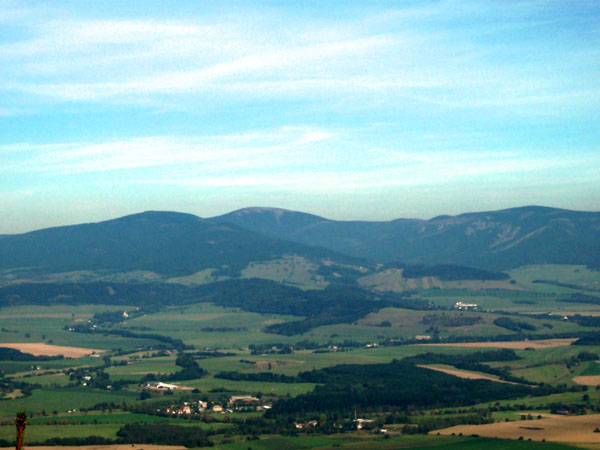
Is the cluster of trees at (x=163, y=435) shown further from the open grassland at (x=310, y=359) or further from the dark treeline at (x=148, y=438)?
the open grassland at (x=310, y=359)

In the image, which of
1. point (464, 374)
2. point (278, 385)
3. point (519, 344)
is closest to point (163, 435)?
point (278, 385)

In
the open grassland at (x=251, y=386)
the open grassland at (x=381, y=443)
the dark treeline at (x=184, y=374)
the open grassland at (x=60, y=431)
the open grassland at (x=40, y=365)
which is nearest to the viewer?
the open grassland at (x=381, y=443)

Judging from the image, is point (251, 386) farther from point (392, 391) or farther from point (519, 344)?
point (519, 344)

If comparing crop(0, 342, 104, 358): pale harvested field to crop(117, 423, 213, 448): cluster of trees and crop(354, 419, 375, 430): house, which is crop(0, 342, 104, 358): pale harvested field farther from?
crop(354, 419, 375, 430): house

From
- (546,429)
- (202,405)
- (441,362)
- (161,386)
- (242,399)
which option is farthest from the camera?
(441,362)

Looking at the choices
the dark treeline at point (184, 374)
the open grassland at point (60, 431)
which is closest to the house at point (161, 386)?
the dark treeline at point (184, 374)

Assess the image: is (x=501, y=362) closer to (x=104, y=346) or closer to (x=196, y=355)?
(x=196, y=355)

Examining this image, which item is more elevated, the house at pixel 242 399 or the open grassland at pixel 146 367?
the house at pixel 242 399
